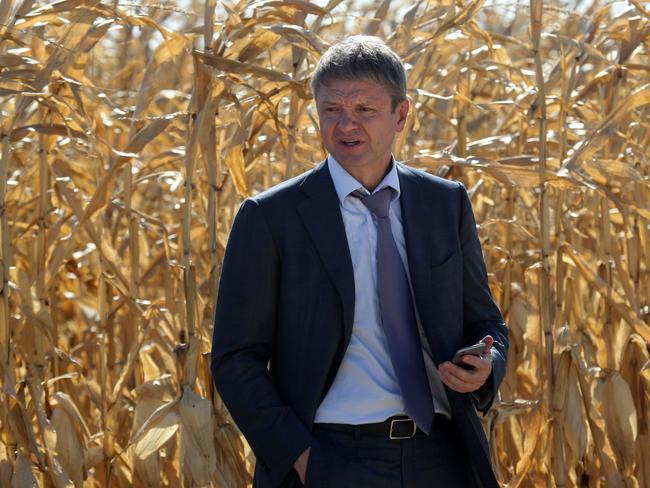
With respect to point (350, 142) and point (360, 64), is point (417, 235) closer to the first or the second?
point (350, 142)

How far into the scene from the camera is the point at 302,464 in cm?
202

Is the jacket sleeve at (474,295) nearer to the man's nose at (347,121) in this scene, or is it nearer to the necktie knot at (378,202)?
the necktie knot at (378,202)

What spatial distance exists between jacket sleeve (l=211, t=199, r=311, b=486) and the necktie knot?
194mm

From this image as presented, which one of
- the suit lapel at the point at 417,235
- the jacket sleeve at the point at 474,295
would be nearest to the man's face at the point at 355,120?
the suit lapel at the point at 417,235

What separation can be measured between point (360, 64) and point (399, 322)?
478 mm

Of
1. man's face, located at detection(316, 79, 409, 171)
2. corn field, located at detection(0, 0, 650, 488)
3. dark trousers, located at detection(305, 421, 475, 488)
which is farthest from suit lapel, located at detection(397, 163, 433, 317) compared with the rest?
corn field, located at detection(0, 0, 650, 488)

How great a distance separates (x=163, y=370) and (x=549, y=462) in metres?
1.57

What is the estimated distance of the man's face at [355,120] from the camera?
207 cm

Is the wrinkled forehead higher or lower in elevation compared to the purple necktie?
higher

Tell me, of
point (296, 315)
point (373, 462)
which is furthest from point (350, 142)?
point (373, 462)

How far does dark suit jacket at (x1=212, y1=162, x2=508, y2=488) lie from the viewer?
2.04 meters

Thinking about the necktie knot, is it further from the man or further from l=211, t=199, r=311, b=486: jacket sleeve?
l=211, t=199, r=311, b=486: jacket sleeve

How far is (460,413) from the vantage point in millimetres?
2098

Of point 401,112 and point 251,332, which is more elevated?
point 401,112
